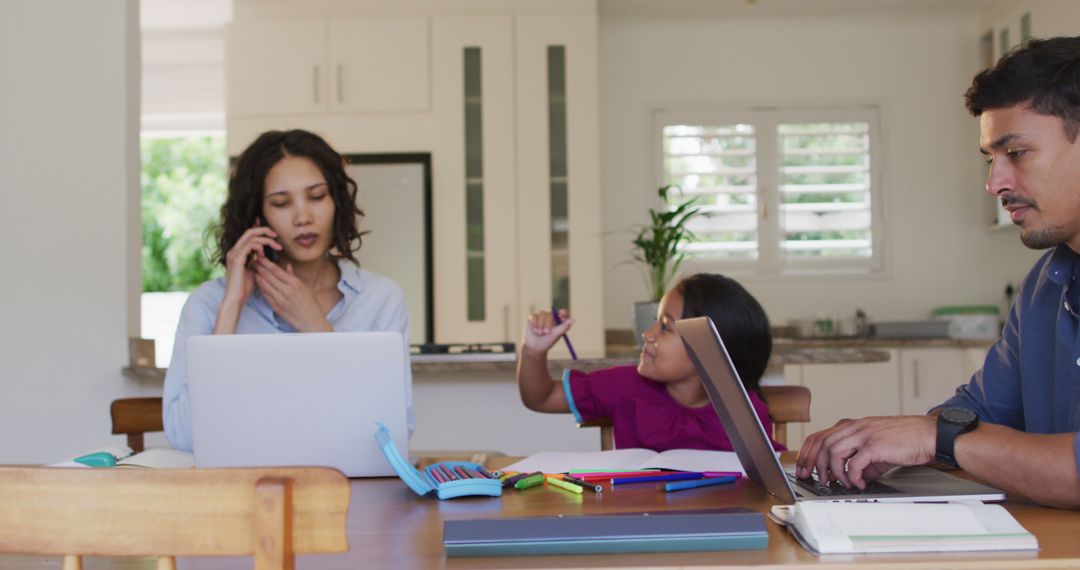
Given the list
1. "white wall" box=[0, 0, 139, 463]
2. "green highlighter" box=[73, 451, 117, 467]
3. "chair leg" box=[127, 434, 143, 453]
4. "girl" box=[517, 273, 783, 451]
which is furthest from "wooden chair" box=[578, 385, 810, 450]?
"white wall" box=[0, 0, 139, 463]

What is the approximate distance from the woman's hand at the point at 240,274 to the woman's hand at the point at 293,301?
0.03 m

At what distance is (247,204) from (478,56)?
2519mm

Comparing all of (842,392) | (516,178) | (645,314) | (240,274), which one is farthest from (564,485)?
(516,178)

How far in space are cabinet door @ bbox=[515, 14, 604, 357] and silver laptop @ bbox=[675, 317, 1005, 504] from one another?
311cm

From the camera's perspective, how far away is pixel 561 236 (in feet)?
14.9

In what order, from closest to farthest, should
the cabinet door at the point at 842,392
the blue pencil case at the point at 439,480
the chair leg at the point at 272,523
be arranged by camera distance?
the chair leg at the point at 272,523
the blue pencil case at the point at 439,480
the cabinet door at the point at 842,392

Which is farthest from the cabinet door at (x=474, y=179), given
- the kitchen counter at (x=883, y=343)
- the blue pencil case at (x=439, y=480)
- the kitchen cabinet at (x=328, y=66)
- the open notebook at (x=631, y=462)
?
the blue pencil case at (x=439, y=480)

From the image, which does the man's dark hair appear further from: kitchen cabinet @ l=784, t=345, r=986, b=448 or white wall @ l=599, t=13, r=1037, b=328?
white wall @ l=599, t=13, r=1037, b=328

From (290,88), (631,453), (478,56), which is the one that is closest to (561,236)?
(478,56)

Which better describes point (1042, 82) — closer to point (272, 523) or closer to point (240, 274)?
point (272, 523)

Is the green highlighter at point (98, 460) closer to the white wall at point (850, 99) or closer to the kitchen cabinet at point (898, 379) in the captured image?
the kitchen cabinet at point (898, 379)

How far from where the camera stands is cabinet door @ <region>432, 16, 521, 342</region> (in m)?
4.51

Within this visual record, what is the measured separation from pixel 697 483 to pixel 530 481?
213 millimetres

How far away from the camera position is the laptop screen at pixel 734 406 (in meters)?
1.16
